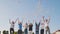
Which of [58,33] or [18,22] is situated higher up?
[18,22]

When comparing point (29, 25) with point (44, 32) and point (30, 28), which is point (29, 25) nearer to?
point (30, 28)

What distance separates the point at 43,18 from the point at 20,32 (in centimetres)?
204

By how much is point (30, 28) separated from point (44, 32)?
1111mm

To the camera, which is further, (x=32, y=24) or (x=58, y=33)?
(x=58, y=33)

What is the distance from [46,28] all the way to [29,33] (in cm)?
A: 133

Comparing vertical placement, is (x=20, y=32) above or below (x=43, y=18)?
below

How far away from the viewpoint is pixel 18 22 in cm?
1495

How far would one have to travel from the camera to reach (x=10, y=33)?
15289 millimetres

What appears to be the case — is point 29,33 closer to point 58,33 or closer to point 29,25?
point 29,25

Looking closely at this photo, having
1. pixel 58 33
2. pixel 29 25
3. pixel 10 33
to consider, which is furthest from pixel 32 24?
pixel 58 33

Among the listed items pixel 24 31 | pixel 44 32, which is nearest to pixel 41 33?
pixel 44 32

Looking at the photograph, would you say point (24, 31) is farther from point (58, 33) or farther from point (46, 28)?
point (58, 33)

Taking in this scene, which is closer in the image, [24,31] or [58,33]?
[24,31]

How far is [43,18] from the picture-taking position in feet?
47.7
